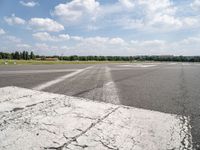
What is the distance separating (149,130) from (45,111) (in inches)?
97.5

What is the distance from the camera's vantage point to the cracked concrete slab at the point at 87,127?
2705 mm

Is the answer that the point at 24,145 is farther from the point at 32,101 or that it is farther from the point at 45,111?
the point at 32,101

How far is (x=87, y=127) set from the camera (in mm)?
3287

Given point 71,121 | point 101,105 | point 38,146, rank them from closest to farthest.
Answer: point 38,146 < point 71,121 < point 101,105

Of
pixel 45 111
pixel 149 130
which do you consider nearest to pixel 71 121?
pixel 45 111

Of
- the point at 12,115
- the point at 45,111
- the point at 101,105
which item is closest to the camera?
the point at 12,115

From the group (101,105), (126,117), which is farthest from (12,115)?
(126,117)

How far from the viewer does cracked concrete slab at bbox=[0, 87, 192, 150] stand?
2705mm

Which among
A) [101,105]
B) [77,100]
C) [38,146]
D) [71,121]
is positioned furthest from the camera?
[77,100]

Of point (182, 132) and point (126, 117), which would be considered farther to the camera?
point (126, 117)

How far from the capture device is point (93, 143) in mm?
2711

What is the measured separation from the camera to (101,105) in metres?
4.79

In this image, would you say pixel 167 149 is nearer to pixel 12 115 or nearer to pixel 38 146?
pixel 38 146

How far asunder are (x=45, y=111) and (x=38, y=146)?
1.61 meters
